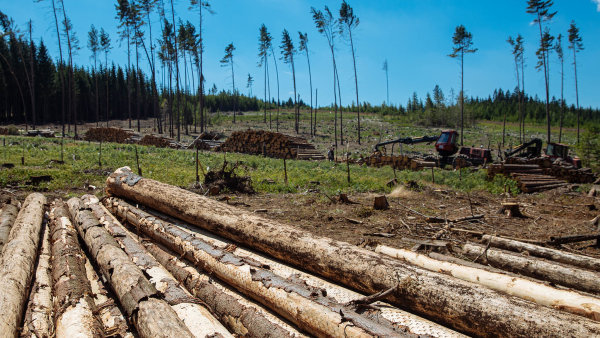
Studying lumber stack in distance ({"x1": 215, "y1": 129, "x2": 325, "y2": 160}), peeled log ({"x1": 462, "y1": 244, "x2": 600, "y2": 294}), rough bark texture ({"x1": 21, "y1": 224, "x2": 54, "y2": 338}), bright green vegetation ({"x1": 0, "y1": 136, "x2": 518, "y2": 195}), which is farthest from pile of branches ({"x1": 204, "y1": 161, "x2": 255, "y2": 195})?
lumber stack in distance ({"x1": 215, "y1": 129, "x2": 325, "y2": 160})

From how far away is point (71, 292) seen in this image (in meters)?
2.97

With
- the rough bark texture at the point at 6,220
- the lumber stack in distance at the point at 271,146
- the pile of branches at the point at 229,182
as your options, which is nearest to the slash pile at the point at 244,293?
the rough bark texture at the point at 6,220

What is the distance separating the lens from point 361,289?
3100mm

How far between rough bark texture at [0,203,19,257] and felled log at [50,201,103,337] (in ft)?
1.88

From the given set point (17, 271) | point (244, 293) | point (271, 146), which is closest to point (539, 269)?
point (244, 293)

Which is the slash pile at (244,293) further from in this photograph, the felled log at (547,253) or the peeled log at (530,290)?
the felled log at (547,253)

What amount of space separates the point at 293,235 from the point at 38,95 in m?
62.7

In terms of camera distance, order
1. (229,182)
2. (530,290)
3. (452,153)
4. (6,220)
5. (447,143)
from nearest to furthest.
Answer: (530,290) < (6,220) < (229,182) < (447,143) < (452,153)

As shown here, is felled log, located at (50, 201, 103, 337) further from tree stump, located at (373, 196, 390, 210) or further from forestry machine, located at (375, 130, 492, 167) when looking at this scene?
forestry machine, located at (375, 130, 492, 167)

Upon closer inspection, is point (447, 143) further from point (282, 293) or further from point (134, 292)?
point (134, 292)

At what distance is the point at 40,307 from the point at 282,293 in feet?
7.23

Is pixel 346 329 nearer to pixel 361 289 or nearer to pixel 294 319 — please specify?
pixel 294 319

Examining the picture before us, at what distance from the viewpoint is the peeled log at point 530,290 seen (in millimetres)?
2420

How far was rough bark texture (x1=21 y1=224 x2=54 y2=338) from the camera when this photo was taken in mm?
2633
